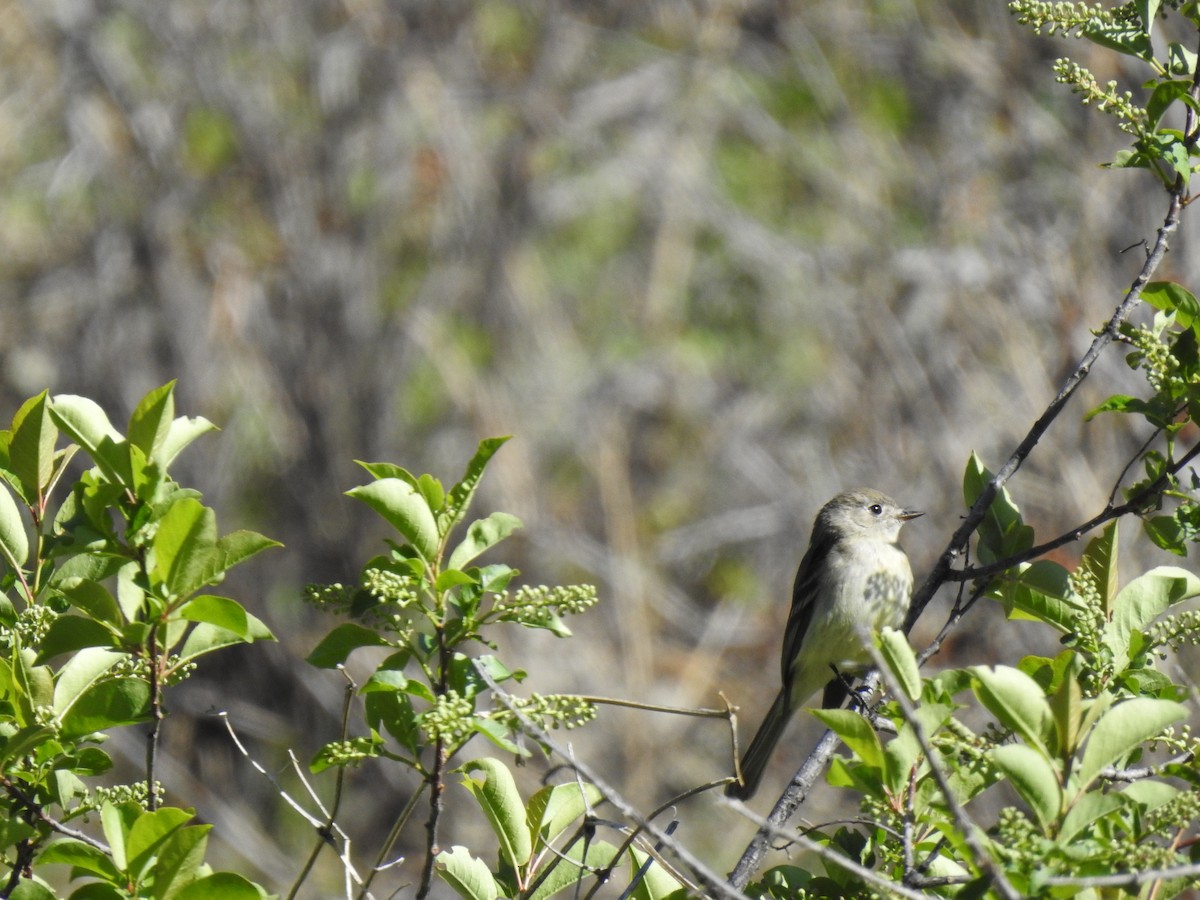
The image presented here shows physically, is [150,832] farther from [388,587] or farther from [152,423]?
[152,423]

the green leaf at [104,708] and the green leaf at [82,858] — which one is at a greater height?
the green leaf at [104,708]

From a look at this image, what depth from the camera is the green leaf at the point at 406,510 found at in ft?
7.00

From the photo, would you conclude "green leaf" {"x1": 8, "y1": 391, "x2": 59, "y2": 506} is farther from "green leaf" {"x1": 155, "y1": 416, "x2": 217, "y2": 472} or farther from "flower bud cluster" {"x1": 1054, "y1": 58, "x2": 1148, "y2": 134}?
"flower bud cluster" {"x1": 1054, "y1": 58, "x2": 1148, "y2": 134}

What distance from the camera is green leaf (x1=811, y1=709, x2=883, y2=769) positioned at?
198cm

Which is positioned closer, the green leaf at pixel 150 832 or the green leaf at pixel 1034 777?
the green leaf at pixel 1034 777

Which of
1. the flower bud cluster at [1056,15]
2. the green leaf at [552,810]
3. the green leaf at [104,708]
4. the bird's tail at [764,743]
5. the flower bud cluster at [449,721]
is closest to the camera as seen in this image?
the flower bud cluster at [449,721]

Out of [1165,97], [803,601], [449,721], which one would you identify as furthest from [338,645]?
[803,601]

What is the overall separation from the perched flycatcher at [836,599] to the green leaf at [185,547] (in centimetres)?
306

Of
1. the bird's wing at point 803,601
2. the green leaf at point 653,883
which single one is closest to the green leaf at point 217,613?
the green leaf at point 653,883

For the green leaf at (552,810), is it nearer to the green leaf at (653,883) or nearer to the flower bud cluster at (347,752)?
the green leaf at (653,883)

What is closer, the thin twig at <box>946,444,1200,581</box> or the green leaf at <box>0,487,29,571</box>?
the green leaf at <box>0,487,29,571</box>

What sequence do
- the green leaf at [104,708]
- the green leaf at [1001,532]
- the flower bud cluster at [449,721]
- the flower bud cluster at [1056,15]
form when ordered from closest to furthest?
1. the flower bud cluster at [449,721]
2. the green leaf at [104,708]
3. the flower bud cluster at [1056,15]
4. the green leaf at [1001,532]

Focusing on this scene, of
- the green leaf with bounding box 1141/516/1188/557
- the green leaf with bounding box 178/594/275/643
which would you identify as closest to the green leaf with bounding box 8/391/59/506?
the green leaf with bounding box 178/594/275/643

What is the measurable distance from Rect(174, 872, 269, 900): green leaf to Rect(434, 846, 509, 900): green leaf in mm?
326
